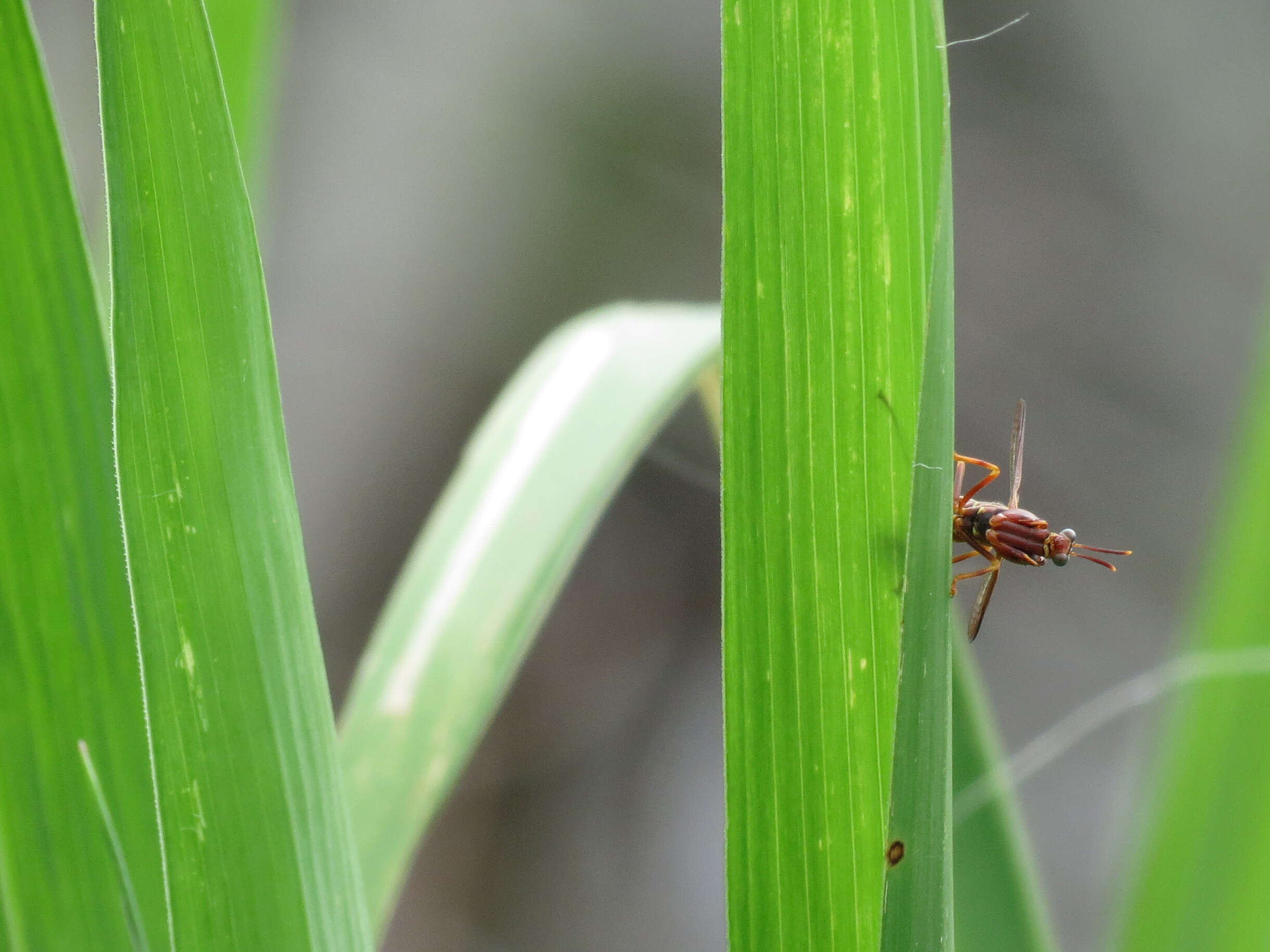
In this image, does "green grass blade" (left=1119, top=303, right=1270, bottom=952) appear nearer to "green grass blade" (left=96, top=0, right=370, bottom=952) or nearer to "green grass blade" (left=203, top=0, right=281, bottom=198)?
"green grass blade" (left=96, top=0, right=370, bottom=952)

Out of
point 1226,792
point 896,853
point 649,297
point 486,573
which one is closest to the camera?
point 896,853

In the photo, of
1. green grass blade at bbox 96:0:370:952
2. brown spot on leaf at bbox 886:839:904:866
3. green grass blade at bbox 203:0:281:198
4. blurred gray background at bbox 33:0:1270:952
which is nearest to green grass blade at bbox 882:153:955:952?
brown spot on leaf at bbox 886:839:904:866

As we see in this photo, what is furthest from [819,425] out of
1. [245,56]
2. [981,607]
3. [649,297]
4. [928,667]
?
[649,297]

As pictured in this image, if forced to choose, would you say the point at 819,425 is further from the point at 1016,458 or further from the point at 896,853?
the point at 1016,458

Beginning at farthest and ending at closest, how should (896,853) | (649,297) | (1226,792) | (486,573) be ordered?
(649,297) < (486,573) < (1226,792) < (896,853)

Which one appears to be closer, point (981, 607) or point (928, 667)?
point (928, 667)

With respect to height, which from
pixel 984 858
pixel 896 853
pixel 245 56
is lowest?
pixel 984 858

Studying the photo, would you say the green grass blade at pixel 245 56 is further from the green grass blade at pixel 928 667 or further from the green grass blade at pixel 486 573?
the green grass blade at pixel 928 667
